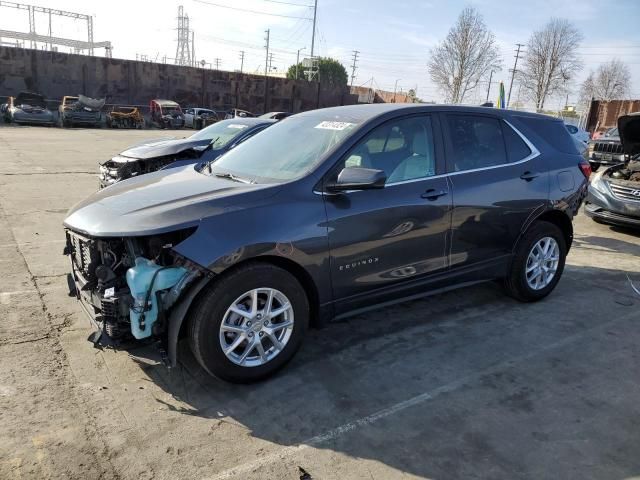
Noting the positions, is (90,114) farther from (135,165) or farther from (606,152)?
(606,152)

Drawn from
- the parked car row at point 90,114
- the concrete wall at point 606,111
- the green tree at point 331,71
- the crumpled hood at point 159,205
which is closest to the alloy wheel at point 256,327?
the crumpled hood at point 159,205

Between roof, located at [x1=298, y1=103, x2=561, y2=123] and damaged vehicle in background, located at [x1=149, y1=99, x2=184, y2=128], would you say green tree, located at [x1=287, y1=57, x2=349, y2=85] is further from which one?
roof, located at [x1=298, y1=103, x2=561, y2=123]

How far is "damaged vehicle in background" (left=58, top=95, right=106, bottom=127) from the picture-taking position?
2736 centimetres

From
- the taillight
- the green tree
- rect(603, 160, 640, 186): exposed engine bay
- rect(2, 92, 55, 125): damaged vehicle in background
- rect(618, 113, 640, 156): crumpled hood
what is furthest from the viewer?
the green tree

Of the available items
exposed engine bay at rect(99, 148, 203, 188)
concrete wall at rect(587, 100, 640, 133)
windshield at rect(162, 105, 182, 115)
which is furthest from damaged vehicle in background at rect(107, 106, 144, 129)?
concrete wall at rect(587, 100, 640, 133)

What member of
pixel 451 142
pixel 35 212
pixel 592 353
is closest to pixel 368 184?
pixel 451 142

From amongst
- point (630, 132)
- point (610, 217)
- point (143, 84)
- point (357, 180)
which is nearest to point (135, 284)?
point (357, 180)

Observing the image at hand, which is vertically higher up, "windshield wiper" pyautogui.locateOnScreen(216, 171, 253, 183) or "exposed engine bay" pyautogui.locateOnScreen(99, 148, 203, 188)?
"windshield wiper" pyautogui.locateOnScreen(216, 171, 253, 183)

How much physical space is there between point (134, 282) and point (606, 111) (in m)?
30.4

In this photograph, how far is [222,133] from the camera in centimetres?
886

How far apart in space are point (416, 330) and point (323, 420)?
150 centimetres

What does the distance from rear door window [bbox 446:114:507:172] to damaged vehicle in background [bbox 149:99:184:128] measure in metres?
30.2

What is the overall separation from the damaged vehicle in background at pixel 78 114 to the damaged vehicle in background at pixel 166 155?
2210 cm

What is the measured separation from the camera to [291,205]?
10.9ft
